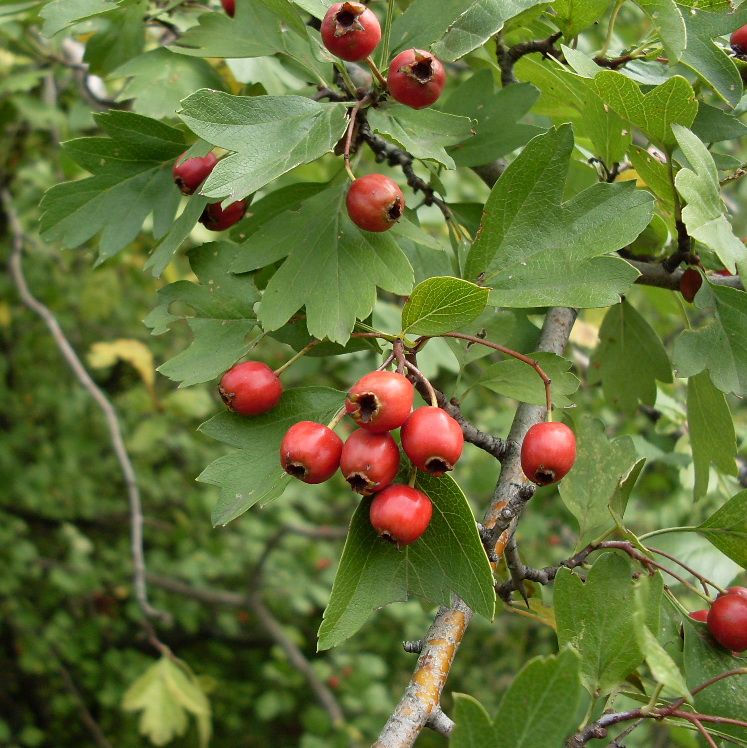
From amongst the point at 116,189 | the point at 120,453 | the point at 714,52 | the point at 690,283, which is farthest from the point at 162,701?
the point at 714,52

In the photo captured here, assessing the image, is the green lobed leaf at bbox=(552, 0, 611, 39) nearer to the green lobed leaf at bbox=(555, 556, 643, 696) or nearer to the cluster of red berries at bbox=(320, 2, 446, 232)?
the cluster of red berries at bbox=(320, 2, 446, 232)

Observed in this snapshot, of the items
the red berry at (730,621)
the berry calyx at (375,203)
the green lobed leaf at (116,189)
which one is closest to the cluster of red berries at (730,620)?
the red berry at (730,621)

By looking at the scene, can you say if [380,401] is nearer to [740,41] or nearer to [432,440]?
[432,440]

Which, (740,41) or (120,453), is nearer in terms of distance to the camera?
(740,41)

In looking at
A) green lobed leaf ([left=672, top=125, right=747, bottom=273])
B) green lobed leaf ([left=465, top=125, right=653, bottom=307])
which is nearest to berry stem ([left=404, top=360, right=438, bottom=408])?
green lobed leaf ([left=465, top=125, right=653, bottom=307])

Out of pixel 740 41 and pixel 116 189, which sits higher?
pixel 740 41

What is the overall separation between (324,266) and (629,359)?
76cm

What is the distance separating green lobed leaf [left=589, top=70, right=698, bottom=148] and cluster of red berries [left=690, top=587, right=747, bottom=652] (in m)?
0.67

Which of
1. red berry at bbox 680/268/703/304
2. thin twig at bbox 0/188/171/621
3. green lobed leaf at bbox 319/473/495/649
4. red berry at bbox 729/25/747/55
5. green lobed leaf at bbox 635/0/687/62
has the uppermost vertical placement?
green lobed leaf at bbox 635/0/687/62

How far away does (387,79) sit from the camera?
1.07 metres

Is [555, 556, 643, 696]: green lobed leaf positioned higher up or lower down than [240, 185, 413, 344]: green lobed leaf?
lower down

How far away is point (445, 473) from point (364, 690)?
411 cm

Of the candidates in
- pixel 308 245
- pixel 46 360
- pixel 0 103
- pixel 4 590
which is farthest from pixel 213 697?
pixel 308 245

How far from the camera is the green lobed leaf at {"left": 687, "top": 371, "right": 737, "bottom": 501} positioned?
4.22 feet
